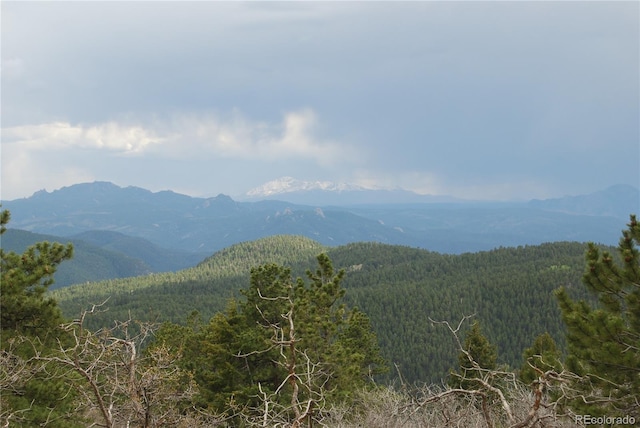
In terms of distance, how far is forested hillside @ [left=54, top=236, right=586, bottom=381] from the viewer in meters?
112

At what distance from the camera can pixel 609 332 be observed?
8516mm

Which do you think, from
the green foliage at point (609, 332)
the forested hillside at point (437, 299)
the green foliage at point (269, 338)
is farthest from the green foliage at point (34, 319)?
the forested hillside at point (437, 299)

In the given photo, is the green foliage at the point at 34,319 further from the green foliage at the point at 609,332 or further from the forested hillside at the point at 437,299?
the forested hillside at the point at 437,299

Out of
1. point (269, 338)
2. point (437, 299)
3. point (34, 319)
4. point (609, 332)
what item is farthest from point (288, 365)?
point (437, 299)

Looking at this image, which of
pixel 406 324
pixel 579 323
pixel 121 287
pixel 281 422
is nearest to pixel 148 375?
pixel 281 422

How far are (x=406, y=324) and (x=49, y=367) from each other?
11551 centimetres

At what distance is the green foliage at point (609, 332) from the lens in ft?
27.6

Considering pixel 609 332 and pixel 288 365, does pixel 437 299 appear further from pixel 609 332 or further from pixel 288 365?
pixel 288 365

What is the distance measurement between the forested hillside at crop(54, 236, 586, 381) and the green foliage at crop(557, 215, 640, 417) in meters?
88.1

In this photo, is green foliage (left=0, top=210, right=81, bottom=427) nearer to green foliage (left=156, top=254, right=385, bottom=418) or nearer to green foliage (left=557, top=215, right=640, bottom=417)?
green foliage (left=156, top=254, right=385, bottom=418)

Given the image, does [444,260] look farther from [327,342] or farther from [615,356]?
[615,356]

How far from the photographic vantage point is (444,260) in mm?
190750

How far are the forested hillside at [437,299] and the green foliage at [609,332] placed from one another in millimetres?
88106

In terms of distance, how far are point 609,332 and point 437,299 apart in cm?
13312
